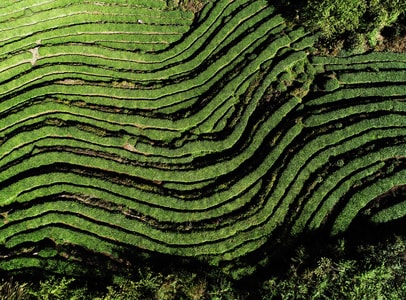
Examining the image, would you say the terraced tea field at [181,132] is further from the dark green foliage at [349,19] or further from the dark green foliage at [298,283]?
the dark green foliage at [298,283]

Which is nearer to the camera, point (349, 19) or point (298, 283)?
point (298, 283)

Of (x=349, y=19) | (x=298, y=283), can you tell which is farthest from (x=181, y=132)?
(x=349, y=19)

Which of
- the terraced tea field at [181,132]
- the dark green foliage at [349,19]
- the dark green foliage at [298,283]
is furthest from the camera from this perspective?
the dark green foliage at [349,19]

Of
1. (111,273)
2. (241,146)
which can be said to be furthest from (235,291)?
(241,146)

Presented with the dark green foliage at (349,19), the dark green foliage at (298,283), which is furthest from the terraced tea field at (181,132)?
the dark green foliage at (298,283)

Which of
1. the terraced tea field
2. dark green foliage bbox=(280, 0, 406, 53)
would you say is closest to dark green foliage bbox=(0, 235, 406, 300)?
the terraced tea field

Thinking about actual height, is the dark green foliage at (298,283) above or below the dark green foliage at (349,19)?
below

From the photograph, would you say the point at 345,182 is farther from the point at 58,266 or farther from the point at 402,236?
the point at 58,266

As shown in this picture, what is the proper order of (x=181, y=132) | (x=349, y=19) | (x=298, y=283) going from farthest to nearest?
(x=181, y=132)
(x=349, y=19)
(x=298, y=283)

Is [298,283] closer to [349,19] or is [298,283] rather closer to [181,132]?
[181,132]

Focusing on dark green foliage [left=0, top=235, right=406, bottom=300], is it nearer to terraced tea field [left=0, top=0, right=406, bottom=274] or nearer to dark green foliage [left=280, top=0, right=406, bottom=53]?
terraced tea field [left=0, top=0, right=406, bottom=274]
